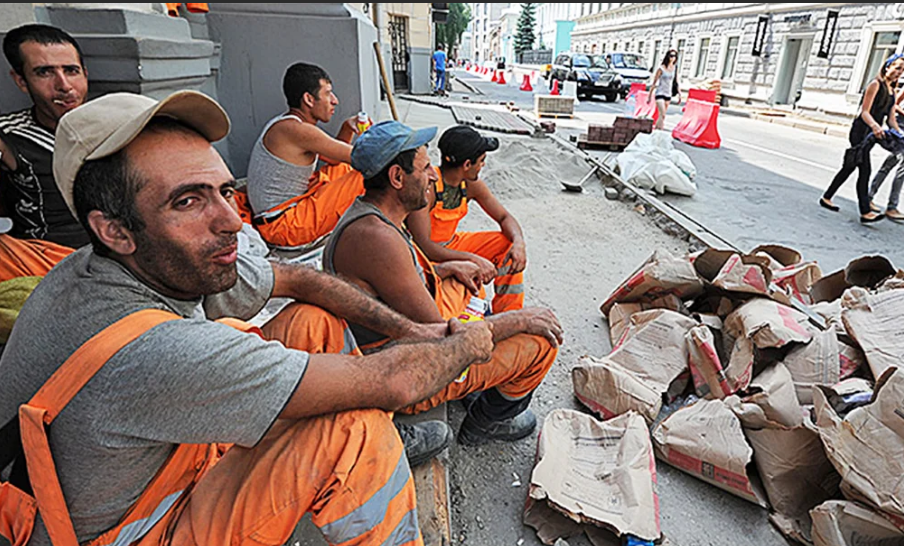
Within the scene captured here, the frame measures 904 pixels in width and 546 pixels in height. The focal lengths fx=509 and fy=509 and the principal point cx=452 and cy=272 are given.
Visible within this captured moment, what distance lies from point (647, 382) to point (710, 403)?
37 cm

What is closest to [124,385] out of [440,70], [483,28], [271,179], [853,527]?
[853,527]

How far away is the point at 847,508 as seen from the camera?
166 cm

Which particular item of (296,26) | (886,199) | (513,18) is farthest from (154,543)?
(513,18)

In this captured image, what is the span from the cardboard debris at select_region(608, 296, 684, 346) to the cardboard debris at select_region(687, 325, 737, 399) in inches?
15.9

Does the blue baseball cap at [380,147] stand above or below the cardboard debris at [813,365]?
above

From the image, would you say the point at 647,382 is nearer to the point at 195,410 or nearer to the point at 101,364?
the point at 195,410

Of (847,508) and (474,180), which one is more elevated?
(474,180)

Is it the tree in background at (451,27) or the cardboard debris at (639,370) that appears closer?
the cardboard debris at (639,370)

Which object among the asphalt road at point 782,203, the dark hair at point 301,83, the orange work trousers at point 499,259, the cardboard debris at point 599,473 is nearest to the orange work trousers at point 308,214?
the dark hair at point 301,83

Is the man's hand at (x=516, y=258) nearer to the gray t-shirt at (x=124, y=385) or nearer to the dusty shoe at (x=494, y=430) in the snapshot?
the dusty shoe at (x=494, y=430)

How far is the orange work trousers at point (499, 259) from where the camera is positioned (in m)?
2.92

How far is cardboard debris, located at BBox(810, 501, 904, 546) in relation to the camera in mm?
1626

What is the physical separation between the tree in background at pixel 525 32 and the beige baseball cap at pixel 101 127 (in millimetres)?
59939

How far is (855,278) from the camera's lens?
3246mm
